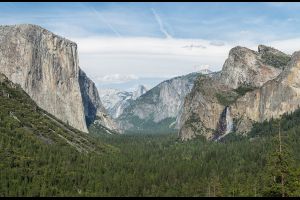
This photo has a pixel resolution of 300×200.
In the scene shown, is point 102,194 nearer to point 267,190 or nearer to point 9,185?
point 9,185

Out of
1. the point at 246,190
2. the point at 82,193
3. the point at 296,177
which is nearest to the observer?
the point at 296,177

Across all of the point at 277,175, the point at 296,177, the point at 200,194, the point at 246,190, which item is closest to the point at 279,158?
the point at 277,175

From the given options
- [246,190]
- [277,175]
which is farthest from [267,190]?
[246,190]

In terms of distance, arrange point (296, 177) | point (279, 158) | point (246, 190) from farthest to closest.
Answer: point (246, 190), point (296, 177), point (279, 158)

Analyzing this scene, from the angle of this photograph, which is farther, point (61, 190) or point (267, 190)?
point (61, 190)

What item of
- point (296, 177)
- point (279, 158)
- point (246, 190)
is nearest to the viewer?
point (279, 158)

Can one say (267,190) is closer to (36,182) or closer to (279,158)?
(279,158)

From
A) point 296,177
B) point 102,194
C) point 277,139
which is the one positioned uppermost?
point 277,139

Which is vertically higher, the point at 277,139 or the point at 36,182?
the point at 277,139

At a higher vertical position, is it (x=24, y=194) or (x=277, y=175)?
(x=277, y=175)
